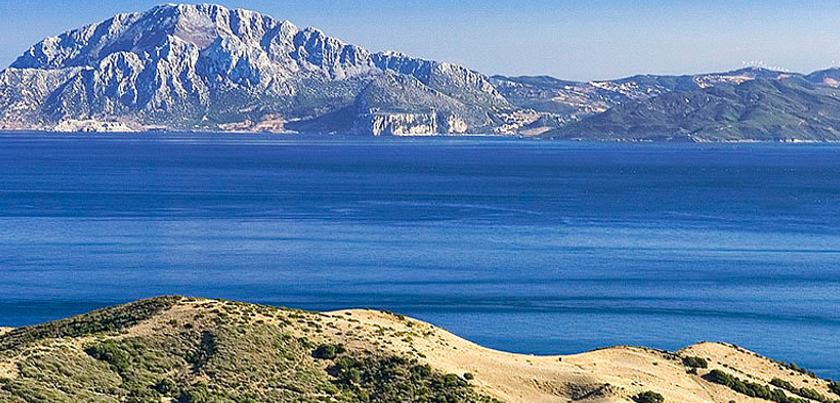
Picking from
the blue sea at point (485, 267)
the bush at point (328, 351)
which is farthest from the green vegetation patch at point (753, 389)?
the bush at point (328, 351)

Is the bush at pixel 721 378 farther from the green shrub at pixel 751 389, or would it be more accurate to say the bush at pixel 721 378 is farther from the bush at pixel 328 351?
the bush at pixel 328 351

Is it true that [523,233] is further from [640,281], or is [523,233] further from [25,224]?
[25,224]

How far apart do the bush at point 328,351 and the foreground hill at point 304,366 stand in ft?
0.19

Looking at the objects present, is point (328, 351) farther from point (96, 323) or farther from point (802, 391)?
point (802, 391)

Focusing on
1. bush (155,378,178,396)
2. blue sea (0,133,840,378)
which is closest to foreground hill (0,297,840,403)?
bush (155,378,178,396)

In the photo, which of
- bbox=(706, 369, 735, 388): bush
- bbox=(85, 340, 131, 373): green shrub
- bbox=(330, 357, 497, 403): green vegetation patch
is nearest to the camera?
bbox=(85, 340, 131, 373): green shrub

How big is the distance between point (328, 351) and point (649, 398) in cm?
1658

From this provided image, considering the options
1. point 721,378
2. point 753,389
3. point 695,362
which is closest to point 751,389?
point 753,389

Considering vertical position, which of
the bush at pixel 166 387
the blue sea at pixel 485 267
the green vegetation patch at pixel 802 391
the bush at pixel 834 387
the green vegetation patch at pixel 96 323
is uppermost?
the green vegetation patch at pixel 96 323

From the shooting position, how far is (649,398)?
186 feet

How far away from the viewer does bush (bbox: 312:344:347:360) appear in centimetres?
5719

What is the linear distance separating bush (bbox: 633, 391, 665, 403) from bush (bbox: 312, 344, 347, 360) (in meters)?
15.3

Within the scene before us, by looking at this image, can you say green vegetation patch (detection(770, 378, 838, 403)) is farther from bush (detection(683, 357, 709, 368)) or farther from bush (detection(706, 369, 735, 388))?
bush (detection(683, 357, 709, 368))

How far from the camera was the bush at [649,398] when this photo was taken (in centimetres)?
5650
